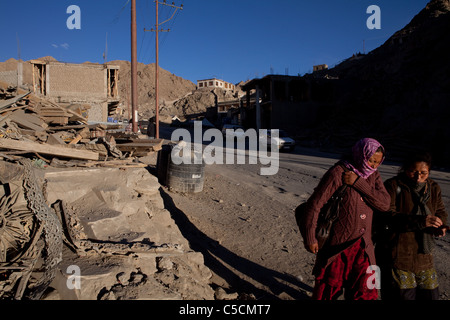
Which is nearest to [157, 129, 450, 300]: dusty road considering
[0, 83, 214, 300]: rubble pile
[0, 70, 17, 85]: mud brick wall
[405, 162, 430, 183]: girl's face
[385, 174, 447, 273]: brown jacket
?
[0, 83, 214, 300]: rubble pile

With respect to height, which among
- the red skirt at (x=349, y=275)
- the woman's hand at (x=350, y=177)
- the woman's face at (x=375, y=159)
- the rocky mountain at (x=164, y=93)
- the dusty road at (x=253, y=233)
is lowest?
the dusty road at (x=253, y=233)

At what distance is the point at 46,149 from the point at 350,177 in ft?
14.7

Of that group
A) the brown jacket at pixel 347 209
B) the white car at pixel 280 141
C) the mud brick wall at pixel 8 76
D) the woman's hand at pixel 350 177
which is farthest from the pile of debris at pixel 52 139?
the mud brick wall at pixel 8 76

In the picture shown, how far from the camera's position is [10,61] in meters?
70.5

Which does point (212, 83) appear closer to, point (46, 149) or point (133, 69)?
point (133, 69)

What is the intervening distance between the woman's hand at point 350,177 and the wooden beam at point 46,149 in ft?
14.4

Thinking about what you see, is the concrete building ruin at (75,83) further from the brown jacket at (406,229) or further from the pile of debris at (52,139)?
the brown jacket at (406,229)

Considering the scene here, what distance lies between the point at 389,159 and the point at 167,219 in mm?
13054

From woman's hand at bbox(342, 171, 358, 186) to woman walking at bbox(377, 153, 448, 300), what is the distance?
20.9 inches

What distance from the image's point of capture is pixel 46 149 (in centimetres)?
450

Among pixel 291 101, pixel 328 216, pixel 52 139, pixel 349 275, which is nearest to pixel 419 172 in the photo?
pixel 328 216

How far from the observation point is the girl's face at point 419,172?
241cm

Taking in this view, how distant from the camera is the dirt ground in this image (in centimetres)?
372

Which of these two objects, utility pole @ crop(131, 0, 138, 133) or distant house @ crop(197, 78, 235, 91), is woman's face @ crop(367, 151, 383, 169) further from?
distant house @ crop(197, 78, 235, 91)
